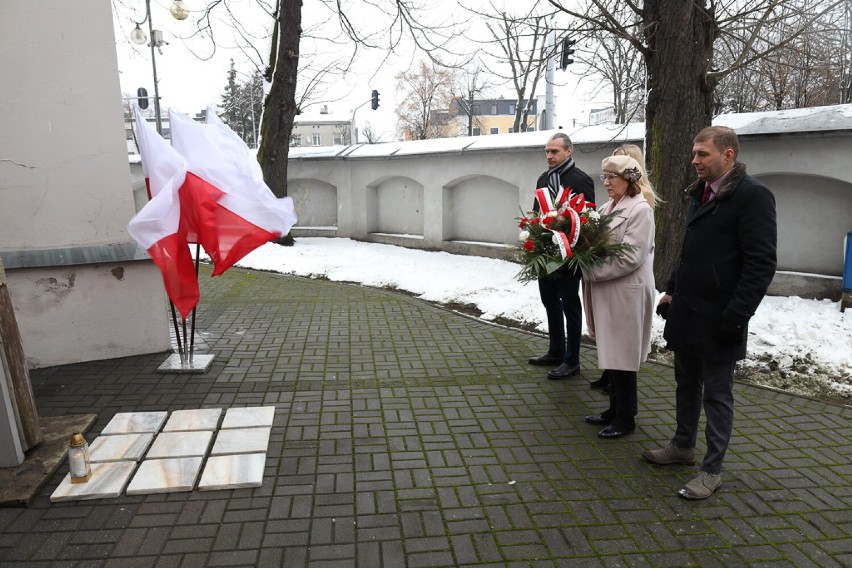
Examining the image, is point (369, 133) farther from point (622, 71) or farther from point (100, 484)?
point (100, 484)

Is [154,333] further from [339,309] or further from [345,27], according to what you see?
[345,27]

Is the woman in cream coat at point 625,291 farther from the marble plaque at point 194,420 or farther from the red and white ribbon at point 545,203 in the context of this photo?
the marble plaque at point 194,420

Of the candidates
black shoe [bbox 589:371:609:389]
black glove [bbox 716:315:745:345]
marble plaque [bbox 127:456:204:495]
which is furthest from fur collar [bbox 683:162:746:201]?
marble plaque [bbox 127:456:204:495]

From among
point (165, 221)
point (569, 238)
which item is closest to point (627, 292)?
point (569, 238)

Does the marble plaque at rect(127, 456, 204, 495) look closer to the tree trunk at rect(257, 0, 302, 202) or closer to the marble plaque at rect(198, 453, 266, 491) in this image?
the marble plaque at rect(198, 453, 266, 491)

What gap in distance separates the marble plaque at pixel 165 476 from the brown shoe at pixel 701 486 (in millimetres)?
3038

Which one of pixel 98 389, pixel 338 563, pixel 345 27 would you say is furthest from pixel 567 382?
pixel 345 27

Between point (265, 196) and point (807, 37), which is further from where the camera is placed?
point (807, 37)

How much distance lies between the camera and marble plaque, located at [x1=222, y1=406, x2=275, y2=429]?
468cm

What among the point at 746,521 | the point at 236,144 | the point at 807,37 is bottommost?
the point at 746,521

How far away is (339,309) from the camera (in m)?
8.55

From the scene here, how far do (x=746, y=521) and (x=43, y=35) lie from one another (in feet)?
22.3

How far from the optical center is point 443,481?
153 inches

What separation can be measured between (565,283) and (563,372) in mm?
858
